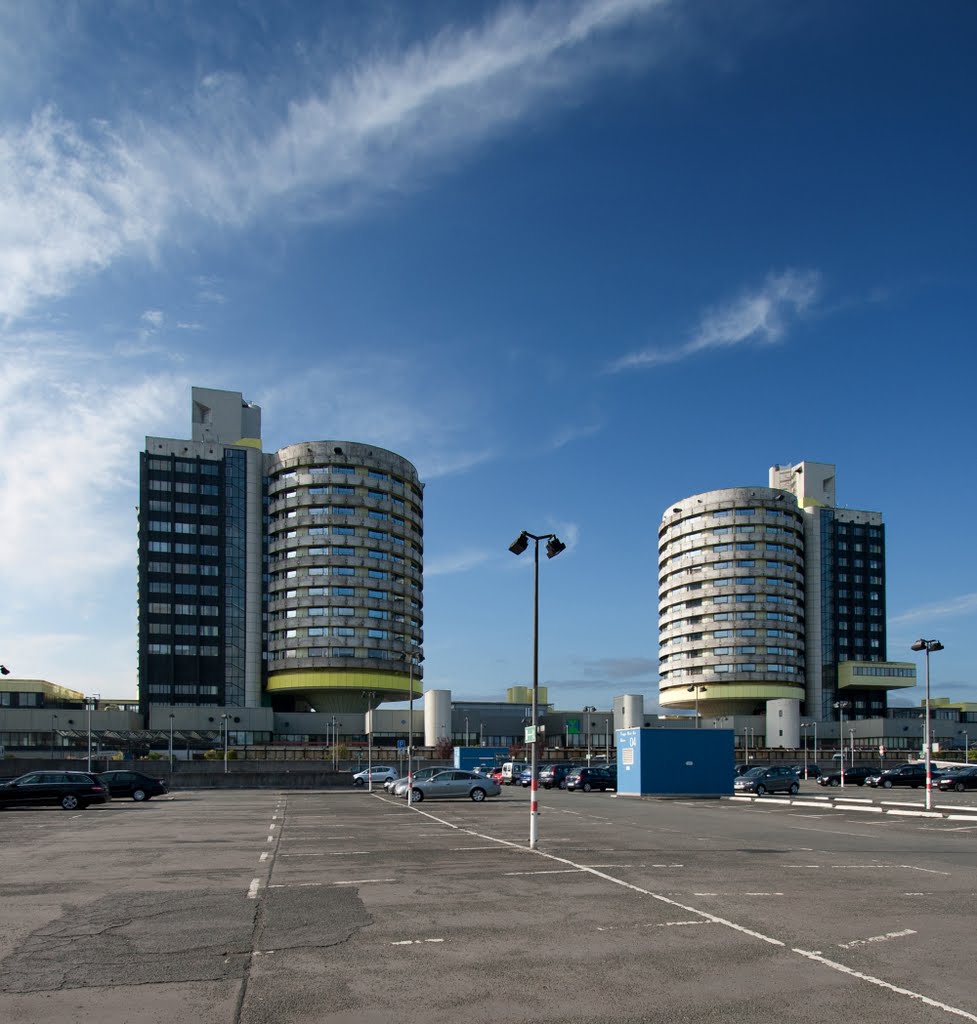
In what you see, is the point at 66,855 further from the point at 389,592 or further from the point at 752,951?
the point at 389,592

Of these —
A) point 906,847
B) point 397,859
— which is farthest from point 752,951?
point 906,847

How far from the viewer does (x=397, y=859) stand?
2091 cm

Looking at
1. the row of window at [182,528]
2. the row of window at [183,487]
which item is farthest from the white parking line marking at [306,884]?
the row of window at [183,487]

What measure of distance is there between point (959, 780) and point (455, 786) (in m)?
33.9

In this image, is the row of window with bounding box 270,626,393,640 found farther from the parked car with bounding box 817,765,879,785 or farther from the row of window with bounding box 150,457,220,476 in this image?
the parked car with bounding box 817,765,879,785

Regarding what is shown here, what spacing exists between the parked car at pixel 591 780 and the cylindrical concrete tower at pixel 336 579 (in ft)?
218

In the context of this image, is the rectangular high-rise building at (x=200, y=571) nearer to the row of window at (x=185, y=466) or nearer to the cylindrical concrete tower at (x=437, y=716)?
the row of window at (x=185, y=466)

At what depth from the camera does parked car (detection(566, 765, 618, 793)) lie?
193 feet

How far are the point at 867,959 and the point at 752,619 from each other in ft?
475

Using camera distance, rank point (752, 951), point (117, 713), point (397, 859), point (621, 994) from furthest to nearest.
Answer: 1. point (117, 713)
2. point (397, 859)
3. point (752, 951)
4. point (621, 994)

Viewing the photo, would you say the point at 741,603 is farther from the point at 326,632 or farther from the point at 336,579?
the point at 326,632

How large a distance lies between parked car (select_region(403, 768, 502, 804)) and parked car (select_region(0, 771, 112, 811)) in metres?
14.4

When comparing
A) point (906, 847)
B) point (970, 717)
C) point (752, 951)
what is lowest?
point (970, 717)

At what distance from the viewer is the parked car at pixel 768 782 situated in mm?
57375
